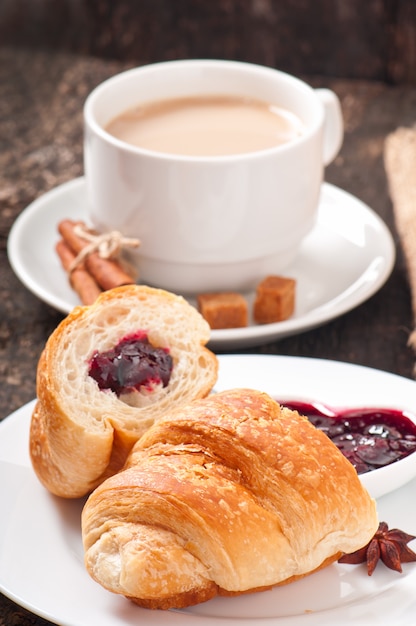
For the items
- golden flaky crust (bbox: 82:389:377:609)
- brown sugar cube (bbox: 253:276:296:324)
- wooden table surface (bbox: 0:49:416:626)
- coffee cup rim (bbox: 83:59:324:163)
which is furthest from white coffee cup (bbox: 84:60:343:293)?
golden flaky crust (bbox: 82:389:377:609)

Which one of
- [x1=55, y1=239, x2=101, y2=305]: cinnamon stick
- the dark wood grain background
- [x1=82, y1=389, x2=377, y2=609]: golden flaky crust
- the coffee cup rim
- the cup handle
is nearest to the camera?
[x1=82, y1=389, x2=377, y2=609]: golden flaky crust

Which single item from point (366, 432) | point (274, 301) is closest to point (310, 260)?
point (274, 301)

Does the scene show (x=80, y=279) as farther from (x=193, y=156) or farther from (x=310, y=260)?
(x=310, y=260)

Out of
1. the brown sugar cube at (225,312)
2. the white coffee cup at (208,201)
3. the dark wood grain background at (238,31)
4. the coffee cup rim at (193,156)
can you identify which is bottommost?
the dark wood grain background at (238,31)

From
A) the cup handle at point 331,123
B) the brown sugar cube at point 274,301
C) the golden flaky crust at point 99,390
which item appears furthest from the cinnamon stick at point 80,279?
the cup handle at point 331,123

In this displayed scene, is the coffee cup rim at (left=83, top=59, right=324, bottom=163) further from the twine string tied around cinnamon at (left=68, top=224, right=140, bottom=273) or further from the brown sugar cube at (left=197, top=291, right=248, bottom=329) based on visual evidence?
the brown sugar cube at (left=197, top=291, right=248, bottom=329)

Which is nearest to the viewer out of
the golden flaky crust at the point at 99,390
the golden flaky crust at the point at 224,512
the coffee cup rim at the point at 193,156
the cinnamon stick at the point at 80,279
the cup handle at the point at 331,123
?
the golden flaky crust at the point at 224,512

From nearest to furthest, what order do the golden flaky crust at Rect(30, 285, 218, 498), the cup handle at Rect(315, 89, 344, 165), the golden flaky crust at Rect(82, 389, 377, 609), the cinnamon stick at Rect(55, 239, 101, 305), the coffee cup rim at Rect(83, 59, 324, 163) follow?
the golden flaky crust at Rect(82, 389, 377, 609) < the golden flaky crust at Rect(30, 285, 218, 498) < the coffee cup rim at Rect(83, 59, 324, 163) < the cinnamon stick at Rect(55, 239, 101, 305) < the cup handle at Rect(315, 89, 344, 165)

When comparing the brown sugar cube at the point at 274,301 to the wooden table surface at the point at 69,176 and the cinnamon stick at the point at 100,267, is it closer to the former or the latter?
the wooden table surface at the point at 69,176

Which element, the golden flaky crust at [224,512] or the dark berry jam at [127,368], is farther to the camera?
the dark berry jam at [127,368]
